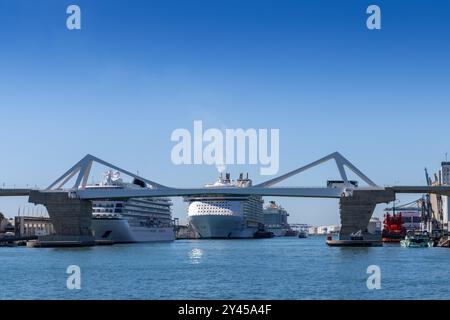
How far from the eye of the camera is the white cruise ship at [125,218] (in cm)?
11344

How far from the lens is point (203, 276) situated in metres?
39.3

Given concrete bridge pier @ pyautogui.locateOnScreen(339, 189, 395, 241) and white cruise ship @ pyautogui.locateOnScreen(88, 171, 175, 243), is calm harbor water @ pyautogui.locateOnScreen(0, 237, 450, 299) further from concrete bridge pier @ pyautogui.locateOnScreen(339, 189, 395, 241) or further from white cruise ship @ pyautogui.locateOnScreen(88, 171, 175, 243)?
white cruise ship @ pyautogui.locateOnScreen(88, 171, 175, 243)

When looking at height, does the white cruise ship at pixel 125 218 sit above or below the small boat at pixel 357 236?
above

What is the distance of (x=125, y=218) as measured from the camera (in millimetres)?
115312

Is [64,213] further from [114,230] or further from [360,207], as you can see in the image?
[360,207]

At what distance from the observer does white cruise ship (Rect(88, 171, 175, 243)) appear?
11344cm

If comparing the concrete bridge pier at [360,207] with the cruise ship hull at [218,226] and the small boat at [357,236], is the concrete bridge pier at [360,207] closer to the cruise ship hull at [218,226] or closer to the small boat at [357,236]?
the small boat at [357,236]

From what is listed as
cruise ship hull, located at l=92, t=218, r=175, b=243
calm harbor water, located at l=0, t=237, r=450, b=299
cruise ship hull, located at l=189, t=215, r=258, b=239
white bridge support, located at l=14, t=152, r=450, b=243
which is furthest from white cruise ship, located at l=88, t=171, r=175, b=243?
calm harbor water, located at l=0, t=237, r=450, b=299

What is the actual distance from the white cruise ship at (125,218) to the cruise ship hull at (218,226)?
1107 inches

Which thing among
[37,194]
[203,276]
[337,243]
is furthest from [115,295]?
[37,194]

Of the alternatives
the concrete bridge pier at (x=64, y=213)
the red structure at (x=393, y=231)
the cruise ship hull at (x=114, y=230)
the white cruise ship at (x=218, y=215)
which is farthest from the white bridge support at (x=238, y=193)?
the white cruise ship at (x=218, y=215)

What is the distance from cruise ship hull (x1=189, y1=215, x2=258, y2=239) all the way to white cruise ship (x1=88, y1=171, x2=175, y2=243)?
28124 mm
